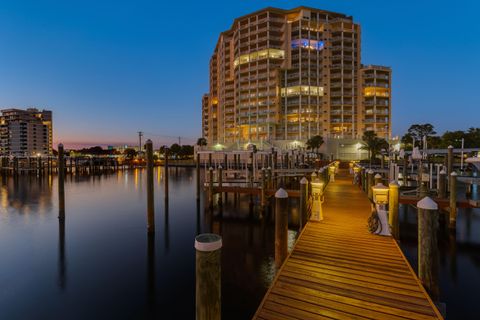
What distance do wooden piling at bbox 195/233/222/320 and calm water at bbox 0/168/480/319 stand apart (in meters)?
4.97

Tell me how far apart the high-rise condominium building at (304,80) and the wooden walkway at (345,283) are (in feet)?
196

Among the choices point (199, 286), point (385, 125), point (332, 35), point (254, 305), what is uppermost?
point (332, 35)

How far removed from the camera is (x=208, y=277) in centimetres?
353

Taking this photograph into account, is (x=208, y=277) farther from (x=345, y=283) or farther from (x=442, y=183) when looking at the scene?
(x=442, y=183)

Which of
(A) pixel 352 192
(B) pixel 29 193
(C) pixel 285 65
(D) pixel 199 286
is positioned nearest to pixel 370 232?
(D) pixel 199 286

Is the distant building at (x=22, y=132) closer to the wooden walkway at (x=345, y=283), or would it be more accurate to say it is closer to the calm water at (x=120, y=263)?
the calm water at (x=120, y=263)

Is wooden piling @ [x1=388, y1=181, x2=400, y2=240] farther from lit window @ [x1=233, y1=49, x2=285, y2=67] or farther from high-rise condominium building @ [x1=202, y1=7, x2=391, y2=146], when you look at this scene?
lit window @ [x1=233, y1=49, x2=285, y2=67]

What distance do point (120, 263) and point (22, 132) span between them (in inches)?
6716

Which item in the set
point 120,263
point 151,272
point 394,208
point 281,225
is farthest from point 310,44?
point 281,225

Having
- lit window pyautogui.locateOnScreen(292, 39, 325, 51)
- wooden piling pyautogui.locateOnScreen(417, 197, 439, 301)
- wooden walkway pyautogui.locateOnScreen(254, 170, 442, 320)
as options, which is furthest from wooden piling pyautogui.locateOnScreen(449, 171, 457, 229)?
lit window pyautogui.locateOnScreen(292, 39, 325, 51)

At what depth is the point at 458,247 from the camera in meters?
12.8

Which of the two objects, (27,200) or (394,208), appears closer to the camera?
(394,208)

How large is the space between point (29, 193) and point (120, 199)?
38.7 ft

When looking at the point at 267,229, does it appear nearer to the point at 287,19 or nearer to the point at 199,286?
the point at 199,286
